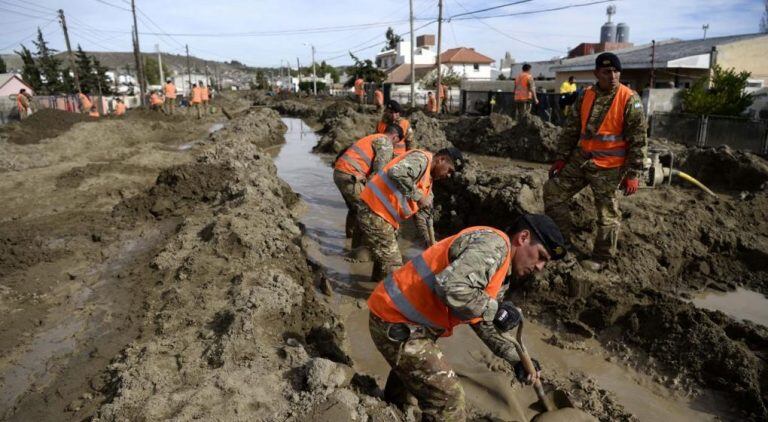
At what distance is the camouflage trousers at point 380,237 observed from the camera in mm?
4453

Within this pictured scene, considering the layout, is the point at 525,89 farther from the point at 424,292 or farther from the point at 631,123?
the point at 424,292

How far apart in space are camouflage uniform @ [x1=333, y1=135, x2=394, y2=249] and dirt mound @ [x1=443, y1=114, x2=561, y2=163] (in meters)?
7.01

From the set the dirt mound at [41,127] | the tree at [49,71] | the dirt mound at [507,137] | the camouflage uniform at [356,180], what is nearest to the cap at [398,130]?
the camouflage uniform at [356,180]

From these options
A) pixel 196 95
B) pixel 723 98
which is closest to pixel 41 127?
pixel 196 95

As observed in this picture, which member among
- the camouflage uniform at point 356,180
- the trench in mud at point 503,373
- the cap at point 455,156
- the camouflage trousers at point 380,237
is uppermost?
the cap at point 455,156

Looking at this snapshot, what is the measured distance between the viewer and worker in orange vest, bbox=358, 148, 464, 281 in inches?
152

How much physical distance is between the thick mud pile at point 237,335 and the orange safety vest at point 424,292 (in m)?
0.52

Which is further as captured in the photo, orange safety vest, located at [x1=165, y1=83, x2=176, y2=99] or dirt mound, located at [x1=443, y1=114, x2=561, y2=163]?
orange safety vest, located at [x1=165, y1=83, x2=176, y2=99]

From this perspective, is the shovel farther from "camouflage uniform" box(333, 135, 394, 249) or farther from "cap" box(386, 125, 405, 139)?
"cap" box(386, 125, 405, 139)

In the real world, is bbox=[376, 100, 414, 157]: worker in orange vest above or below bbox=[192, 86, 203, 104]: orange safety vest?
below

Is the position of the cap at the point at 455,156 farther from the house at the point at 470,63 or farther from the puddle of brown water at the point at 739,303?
the house at the point at 470,63

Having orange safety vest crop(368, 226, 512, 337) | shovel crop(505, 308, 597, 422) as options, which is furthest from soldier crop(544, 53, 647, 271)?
orange safety vest crop(368, 226, 512, 337)

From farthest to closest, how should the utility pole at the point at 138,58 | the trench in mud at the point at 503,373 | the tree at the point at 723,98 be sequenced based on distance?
1. the utility pole at the point at 138,58
2. the tree at the point at 723,98
3. the trench in mud at the point at 503,373

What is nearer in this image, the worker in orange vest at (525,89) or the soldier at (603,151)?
the soldier at (603,151)
